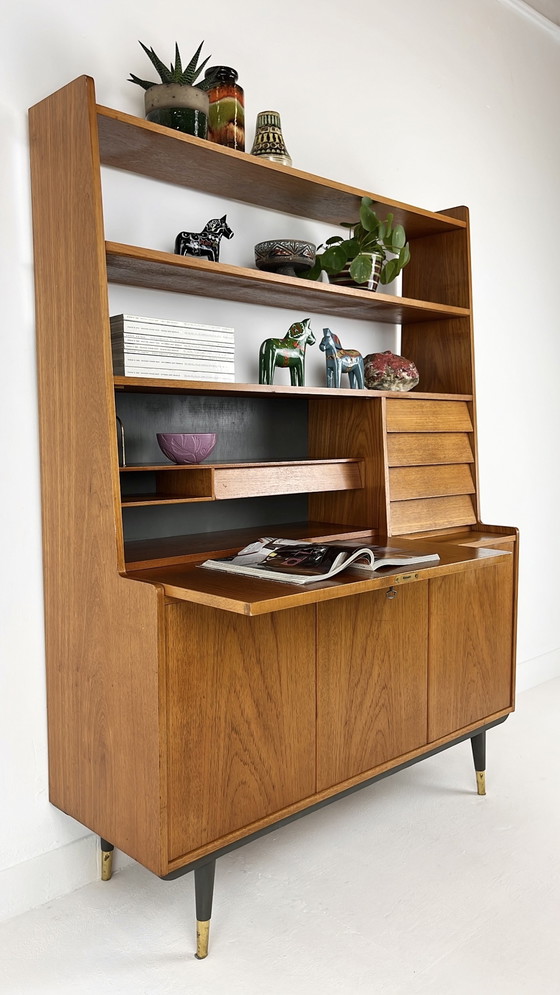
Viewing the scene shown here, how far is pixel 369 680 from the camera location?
221 centimetres

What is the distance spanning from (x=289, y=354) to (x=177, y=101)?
72 cm

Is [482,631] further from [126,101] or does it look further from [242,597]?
[126,101]

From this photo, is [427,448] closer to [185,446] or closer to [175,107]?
[185,446]

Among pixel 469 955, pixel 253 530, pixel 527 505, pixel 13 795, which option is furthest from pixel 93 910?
pixel 527 505

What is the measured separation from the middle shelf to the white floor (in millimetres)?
1000

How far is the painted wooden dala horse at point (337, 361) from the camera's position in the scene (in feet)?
8.26

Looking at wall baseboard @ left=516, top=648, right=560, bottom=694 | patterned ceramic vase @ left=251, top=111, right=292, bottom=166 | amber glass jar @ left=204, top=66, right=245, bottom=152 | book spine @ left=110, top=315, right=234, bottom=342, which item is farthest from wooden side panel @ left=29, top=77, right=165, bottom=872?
wall baseboard @ left=516, top=648, right=560, bottom=694

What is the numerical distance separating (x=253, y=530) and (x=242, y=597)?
895 mm

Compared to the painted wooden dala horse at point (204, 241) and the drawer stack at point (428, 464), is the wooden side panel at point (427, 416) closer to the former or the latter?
the drawer stack at point (428, 464)

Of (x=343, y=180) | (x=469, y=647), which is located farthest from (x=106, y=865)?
(x=343, y=180)

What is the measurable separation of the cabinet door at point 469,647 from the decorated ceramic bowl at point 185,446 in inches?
31.6

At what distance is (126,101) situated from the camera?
2.14m

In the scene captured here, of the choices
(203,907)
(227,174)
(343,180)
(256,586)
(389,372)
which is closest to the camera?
(256,586)

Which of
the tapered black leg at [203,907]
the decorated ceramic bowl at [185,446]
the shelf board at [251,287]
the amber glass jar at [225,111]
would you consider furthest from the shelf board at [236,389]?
the tapered black leg at [203,907]
